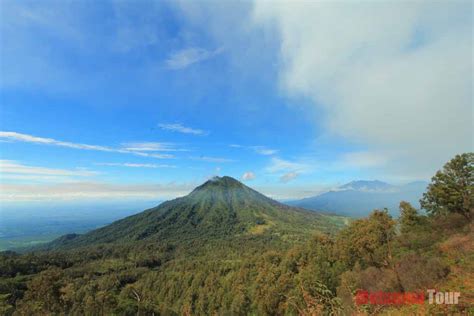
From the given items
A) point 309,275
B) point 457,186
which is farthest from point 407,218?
point 309,275

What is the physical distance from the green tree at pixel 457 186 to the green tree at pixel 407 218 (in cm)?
470

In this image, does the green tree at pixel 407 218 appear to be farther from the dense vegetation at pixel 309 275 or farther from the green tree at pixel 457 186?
the green tree at pixel 457 186

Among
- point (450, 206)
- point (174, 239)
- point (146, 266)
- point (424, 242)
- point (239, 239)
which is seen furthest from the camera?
point (174, 239)

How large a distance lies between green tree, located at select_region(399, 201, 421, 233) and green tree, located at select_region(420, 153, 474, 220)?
4703 millimetres

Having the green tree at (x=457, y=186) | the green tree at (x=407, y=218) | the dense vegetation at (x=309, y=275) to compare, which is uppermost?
the green tree at (x=457, y=186)

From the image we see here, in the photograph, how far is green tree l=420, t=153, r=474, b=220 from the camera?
1033 inches

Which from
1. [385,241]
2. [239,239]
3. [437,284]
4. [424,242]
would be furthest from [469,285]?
[239,239]

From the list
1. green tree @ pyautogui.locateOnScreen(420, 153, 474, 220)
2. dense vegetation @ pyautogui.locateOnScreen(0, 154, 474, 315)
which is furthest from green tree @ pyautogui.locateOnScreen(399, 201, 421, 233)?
green tree @ pyautogui.locateOnScreen(420, 153, 474, 220)

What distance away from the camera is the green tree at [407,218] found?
33.1 metres

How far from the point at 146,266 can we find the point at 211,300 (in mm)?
72549

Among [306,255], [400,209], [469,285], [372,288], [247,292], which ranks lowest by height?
[247,292]

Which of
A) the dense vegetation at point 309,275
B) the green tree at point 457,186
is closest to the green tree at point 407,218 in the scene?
the dense vegetation at point 309,275

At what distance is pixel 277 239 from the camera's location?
531ft

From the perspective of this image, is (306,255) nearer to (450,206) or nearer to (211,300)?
(211,300)
